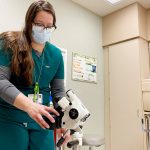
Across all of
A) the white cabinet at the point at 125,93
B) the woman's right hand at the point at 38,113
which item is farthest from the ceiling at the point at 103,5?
the woman's right hand at the point at 38,113

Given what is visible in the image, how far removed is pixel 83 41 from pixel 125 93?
1.01 m

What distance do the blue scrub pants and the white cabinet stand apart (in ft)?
6.99

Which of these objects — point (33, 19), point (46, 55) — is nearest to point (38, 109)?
point (46, 55)

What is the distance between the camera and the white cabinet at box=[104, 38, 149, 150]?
283 cm

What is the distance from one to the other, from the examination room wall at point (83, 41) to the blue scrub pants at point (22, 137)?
175 cm

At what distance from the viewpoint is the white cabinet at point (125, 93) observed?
9.28ft

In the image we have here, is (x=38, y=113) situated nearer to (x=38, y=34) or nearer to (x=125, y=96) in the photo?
(x=38, y=34)

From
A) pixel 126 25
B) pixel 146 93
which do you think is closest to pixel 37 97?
pixel 146 93

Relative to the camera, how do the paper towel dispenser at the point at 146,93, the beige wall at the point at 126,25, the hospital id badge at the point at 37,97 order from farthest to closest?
1. the beige wall at the point at 126,25
2. the paper towel dispenser at the point at 146,93
3. the hospital id badge at the point at 37,97

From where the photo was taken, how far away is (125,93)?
300cm

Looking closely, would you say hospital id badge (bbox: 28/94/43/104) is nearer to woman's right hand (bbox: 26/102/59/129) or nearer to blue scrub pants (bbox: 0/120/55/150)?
blue scrub pants (bbox: 0/120/55/150)

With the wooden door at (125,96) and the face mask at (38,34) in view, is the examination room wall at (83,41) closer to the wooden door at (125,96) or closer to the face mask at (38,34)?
the wooden door at (125,96)

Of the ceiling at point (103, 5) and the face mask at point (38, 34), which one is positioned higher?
the ceiling at point (103, 5)

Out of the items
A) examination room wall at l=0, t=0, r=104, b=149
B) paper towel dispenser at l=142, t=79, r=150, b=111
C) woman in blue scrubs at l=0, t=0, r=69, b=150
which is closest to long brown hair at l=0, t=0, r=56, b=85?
woman in blue scrubs at l=0, t=0, r=69, b=150
